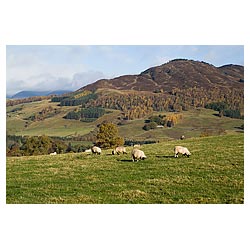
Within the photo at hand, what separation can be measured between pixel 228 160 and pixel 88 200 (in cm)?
660

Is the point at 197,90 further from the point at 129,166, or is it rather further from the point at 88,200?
the point at 88,200

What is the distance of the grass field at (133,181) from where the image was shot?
8.96 meters

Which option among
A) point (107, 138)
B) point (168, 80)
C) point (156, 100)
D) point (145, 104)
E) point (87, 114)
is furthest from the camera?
point (168, 80)

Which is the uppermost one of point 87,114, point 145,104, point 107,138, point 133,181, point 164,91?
point 164,91

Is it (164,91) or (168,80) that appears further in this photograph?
(168,80)

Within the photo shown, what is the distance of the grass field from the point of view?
29.4 ft

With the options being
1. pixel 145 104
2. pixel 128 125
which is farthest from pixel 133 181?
pixel 145 104

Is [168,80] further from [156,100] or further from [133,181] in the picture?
[133,181]

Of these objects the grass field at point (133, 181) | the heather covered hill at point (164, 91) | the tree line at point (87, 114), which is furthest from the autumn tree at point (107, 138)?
the tree line at point (87, 114)

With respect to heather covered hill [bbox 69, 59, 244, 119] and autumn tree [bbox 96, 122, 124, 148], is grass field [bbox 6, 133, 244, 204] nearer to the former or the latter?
autumn tree [bbox 96, 122, 124, 148]

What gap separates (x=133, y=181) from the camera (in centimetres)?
1023

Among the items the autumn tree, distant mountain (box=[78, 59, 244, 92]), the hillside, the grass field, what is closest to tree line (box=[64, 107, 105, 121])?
the hillside

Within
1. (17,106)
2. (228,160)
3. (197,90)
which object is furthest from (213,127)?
(17,106)

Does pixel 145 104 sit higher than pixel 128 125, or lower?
higher
